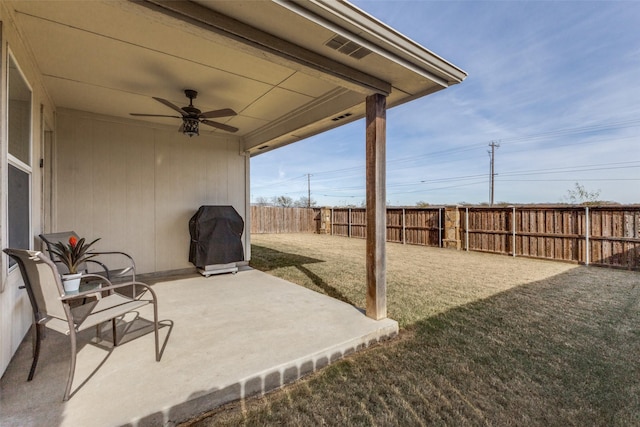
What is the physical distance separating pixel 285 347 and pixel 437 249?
852cm

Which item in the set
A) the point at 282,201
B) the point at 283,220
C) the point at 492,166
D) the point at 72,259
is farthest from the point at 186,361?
the point at 282,201

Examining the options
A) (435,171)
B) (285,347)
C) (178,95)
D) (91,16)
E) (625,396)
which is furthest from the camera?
(435,171)

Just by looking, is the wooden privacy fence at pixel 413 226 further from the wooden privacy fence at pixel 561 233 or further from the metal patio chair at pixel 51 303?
the metal patio chair at pixel 51 303

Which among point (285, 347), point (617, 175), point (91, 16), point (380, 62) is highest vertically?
point (617, 175)

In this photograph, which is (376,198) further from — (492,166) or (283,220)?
(492,166)

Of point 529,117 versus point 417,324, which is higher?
point 529,117

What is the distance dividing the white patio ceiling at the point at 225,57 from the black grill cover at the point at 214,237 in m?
1.79

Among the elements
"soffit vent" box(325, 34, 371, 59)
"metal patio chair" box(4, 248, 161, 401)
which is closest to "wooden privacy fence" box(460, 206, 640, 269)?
"soffit vent" box(325, 34, 371, 59)

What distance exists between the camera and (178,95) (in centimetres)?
369

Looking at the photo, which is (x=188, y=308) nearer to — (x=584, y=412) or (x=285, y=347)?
(x=285, y=347)

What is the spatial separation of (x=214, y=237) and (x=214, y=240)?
0.05 metres

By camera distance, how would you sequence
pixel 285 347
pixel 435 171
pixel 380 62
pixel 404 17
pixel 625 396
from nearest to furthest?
pixel 625 396
pixel 285 347
pixel 380 62
pixel 404 17
pixel 435 171

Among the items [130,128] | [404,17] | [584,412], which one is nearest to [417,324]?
[584,412]

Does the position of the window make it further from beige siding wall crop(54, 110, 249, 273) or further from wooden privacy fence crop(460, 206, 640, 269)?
wooden privacy fence crop(460, 206, 640, 269)
